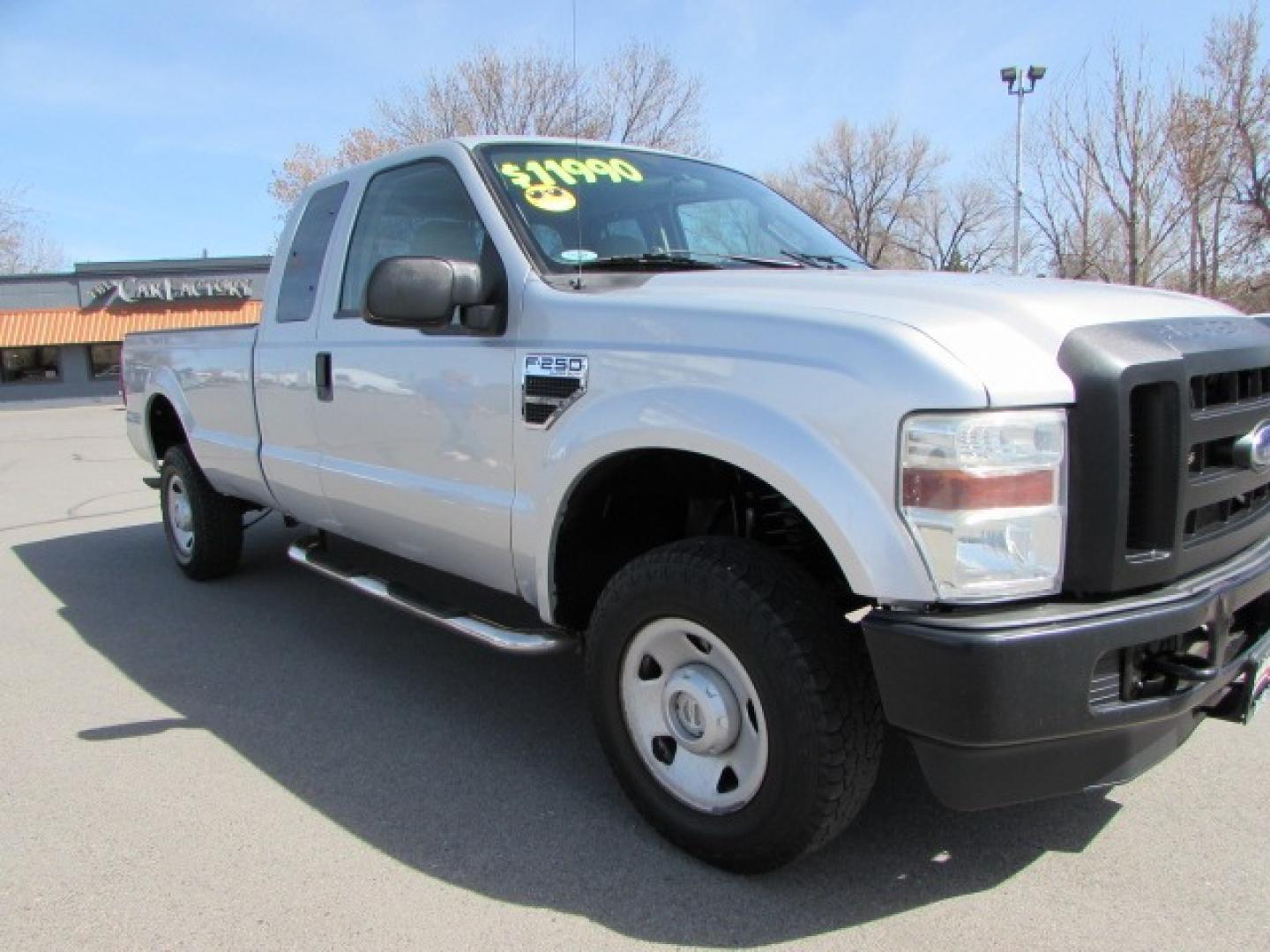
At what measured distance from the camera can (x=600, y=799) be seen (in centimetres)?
303

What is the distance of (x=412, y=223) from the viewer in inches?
148

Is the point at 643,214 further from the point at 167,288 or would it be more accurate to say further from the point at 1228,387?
the point at 167,288

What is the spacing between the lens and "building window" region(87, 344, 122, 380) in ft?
115

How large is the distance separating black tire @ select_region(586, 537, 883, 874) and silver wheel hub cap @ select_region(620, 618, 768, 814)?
4cm

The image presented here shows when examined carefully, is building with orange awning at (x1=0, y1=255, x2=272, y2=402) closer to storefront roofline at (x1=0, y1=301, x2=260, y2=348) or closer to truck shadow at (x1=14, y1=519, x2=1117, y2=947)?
storefront roofline at (x1=0, y1=301, x2=260, y2=348)

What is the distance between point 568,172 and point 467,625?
1.64 meters

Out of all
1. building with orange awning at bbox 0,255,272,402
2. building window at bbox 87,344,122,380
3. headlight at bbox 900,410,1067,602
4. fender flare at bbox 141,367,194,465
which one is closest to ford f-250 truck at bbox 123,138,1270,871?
headlight at bbox 900,410,1067,602

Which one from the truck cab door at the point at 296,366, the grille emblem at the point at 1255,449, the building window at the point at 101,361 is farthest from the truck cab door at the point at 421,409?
the building window at the point at 101,361

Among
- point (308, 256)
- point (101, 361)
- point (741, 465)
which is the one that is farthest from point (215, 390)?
point (101, 361)

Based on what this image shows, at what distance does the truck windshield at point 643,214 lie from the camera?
319 centimetres

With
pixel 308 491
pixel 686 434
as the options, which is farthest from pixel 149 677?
pixel 686 434

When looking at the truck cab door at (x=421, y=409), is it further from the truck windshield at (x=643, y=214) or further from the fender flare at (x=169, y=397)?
the fender flare at (x=169, y=397)

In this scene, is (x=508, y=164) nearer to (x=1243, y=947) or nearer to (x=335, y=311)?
(x=335, y=311)

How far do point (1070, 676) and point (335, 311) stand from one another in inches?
122
